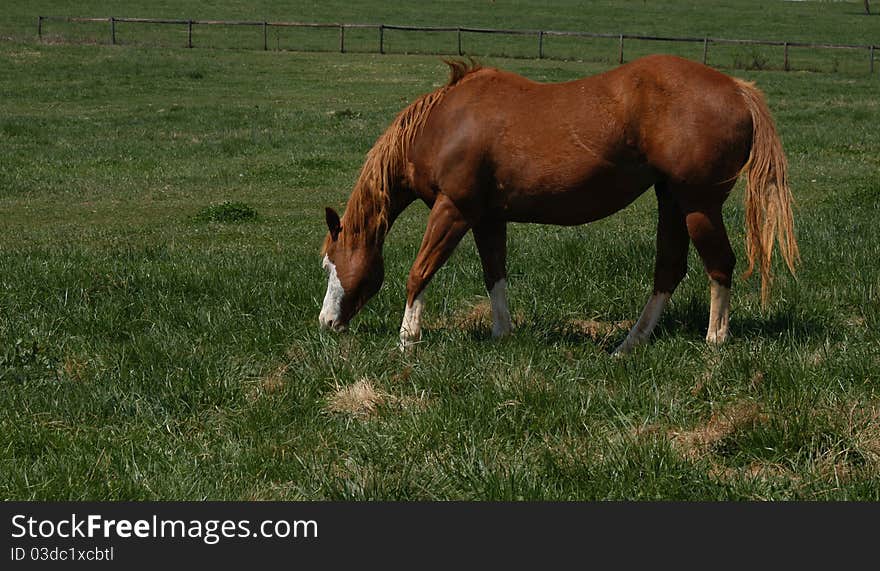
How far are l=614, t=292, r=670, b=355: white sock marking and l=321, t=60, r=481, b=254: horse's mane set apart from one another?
1751 mm

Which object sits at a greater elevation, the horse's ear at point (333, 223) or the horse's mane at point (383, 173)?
the horse's mane at point (383, 173)

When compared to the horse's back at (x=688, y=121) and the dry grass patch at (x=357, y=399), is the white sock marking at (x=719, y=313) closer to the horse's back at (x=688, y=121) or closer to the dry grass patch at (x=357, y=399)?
the horse's back at (x=688, y=121)

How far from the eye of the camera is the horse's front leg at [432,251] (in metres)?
6.51

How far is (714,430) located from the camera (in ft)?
15.8

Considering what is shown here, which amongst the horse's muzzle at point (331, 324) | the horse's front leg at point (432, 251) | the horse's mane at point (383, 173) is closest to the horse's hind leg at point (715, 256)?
the horse's front leg at point (432, 251)

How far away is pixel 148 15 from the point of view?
56.0 meters

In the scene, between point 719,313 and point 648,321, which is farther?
point 648,321

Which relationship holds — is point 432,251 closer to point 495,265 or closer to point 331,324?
point 495,265

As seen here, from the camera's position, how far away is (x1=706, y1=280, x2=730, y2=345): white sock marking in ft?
21.1

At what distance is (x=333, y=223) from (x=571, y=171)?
5.31 feet

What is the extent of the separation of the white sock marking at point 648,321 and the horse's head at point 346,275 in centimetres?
169

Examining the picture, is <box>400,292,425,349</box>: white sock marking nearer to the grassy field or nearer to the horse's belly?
the grassy field

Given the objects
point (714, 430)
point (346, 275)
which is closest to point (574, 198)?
point (346, 275)

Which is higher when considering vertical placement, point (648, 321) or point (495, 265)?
point (495, 265)
